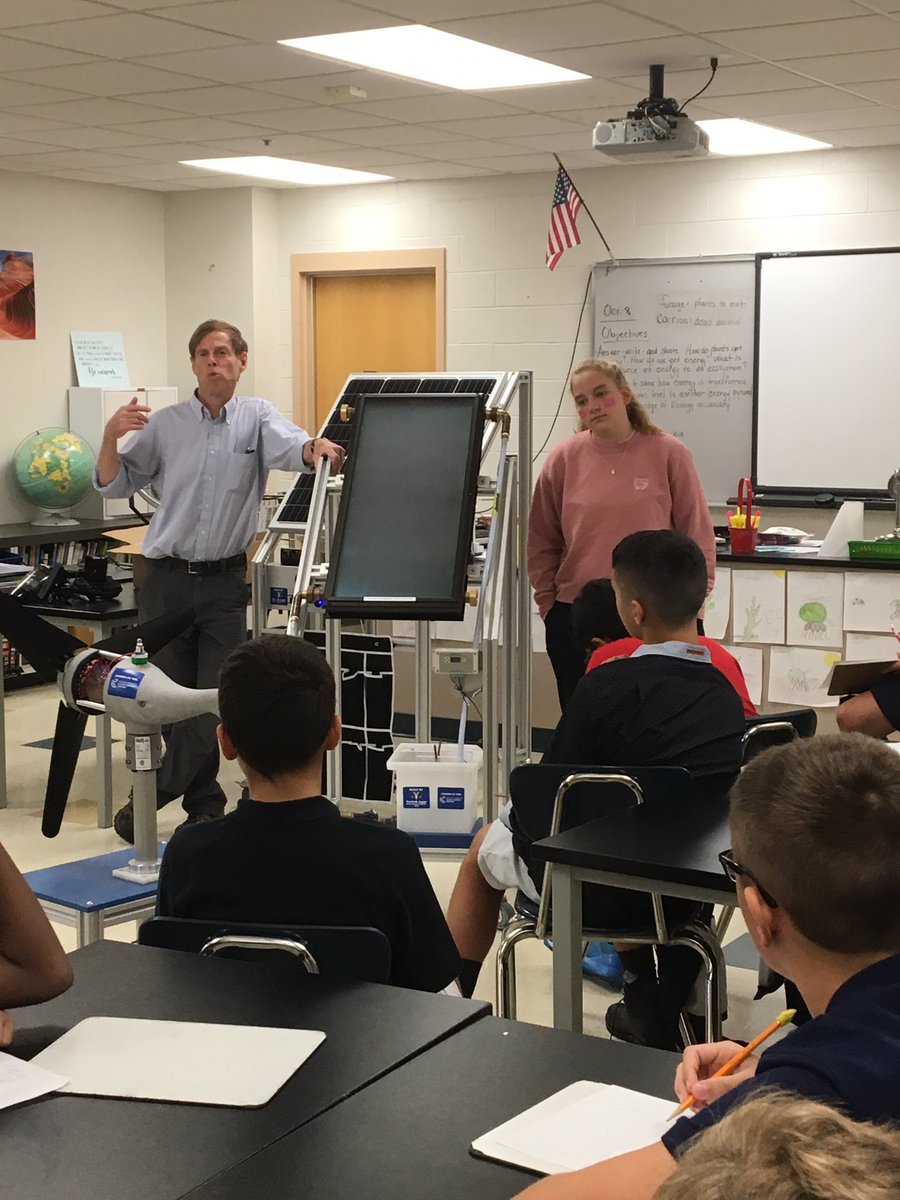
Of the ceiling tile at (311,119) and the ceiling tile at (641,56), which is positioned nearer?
the ceiling tile at (641,56)

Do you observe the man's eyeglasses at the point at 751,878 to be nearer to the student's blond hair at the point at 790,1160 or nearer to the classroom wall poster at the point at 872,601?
the student's blond hair at the point at 790,1160

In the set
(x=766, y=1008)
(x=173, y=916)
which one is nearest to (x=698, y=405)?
(x=766, y=1008)

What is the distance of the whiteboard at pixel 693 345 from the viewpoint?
6.68 m

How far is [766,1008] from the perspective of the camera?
341 cm

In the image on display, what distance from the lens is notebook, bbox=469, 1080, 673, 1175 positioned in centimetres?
136

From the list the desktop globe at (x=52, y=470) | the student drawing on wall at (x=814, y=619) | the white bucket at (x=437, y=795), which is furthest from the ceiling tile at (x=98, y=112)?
the student drawing on wall at (x=814, y=619)

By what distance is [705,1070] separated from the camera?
1476 millimetres

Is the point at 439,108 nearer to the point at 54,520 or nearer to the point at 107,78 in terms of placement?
the point at 107,78

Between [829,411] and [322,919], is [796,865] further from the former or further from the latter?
[829,411]

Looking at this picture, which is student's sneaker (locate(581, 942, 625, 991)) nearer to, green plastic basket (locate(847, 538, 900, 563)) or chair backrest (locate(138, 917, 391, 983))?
chair backrest (locate(138, 917, 391, 983))

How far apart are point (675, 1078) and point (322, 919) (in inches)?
26.2

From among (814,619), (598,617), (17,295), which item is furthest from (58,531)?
(598,617)

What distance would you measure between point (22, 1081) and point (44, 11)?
131 inches

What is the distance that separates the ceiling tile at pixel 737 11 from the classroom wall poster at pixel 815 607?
1824 millimetres
